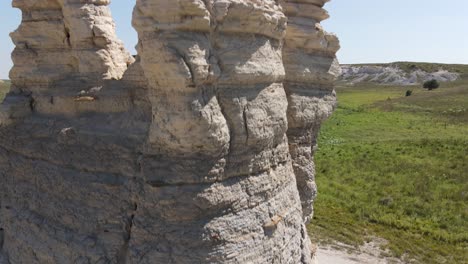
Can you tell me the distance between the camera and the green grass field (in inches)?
835

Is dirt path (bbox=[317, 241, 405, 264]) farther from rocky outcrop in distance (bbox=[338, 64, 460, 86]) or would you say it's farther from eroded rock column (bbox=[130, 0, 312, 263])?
rocky outcrop in distance (bbox=[338, 64, 460, 86])

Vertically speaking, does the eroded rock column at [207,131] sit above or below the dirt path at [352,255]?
above

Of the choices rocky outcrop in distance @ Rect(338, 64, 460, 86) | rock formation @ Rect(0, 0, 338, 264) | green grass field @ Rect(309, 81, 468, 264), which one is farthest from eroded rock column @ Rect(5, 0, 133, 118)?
rocky outcrop in distance @ Rect(338, 64, 460, 86)

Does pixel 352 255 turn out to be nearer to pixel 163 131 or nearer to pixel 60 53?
pixel 163 131

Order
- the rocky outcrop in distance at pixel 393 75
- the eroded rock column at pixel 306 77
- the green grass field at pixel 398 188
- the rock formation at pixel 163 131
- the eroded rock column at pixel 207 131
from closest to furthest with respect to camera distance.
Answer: the eroded rock column at pixel 207 131 < the rock formation at pixel 163 131 < the eroded rock column at pixel 306 77 < the green grass field at pixel 398 188 < the rocky outcrop in distance at pixel 393 75

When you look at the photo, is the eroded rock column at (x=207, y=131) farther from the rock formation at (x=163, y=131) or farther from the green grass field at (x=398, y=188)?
the green grass field at (x=398, y=188)

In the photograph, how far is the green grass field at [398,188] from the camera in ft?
69.6

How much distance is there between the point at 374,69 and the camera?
14012cm

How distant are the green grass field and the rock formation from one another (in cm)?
976

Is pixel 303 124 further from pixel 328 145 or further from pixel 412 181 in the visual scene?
pixel 328 145

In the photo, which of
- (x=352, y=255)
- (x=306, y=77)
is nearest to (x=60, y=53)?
(x=306, y=77)

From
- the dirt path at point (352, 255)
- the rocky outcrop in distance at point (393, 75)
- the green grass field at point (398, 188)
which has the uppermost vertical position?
the rocky outcrop in distance at point (393, 75)

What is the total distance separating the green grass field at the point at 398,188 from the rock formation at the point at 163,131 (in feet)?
32.0

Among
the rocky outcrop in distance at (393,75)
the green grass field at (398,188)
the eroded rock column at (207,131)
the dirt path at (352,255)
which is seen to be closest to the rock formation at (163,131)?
the eroded rock column at (207,131)
